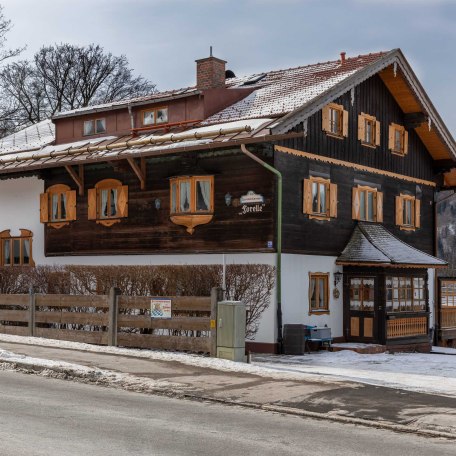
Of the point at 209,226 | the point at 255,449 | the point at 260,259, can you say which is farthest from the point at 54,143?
the point at 255,449

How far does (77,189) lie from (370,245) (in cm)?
1032

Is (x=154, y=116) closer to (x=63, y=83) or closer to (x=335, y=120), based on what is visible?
(x=335, y=120)

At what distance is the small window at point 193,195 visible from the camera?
24.6 metres

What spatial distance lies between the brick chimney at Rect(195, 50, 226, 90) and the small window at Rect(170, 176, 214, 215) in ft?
15.2

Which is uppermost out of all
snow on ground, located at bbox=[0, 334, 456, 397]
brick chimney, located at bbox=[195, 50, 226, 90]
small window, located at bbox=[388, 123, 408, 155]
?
brick chimney, located at bbox=[195, 50, 226, 90]

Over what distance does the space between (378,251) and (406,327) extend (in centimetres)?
298

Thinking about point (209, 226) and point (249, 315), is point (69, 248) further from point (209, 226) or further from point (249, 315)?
point (249, 315)

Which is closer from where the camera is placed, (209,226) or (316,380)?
(316,380)

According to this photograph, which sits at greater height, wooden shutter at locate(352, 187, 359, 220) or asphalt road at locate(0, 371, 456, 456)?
wooden shutter at locate(352, 187, 359, 220)

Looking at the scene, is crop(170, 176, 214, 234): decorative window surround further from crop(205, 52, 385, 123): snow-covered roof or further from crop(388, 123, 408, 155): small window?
crop(388, 123, 408, 155): small window

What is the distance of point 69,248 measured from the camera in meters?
28.9

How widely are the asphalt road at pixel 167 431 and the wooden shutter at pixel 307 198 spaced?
12.6 m

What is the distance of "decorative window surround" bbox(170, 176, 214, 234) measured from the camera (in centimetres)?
2458

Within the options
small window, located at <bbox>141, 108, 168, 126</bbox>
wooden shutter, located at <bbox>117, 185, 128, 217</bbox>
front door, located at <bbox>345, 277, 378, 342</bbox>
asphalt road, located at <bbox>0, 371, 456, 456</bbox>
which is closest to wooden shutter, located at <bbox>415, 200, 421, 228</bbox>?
front door, located at <bbox>345, 277, 378, 342</bbox>
